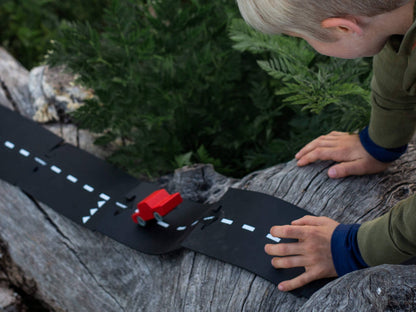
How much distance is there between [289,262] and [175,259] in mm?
542

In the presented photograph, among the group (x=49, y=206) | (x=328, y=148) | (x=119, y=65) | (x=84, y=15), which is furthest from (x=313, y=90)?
(x=84, y=15)

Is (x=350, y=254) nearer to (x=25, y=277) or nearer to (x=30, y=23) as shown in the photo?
(x=25, y=277)

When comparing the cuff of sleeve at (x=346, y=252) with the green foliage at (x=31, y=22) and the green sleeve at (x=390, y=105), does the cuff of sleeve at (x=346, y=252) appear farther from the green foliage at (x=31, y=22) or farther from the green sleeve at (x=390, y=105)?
the green foliage at (x=31, y=22)

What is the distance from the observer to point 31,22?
4.30 meters

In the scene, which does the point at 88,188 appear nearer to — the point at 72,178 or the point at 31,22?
the point at 72,178

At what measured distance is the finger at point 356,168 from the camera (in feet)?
7.06

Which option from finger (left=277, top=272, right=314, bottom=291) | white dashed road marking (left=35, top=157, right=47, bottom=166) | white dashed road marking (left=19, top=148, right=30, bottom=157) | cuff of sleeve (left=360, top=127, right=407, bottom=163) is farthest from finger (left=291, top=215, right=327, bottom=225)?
white dashed road marking (left=19, top=148, right=30, bottom=157)

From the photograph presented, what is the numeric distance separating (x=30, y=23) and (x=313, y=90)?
315 centimetres

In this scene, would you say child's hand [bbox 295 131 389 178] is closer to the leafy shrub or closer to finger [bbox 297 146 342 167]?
finger [bbox 297 146 342 167]

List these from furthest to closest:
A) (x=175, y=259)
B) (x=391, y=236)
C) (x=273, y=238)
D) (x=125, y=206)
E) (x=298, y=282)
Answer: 1. (x=125, y=206)
2. (x=175, y=259)
3. (x=273, y=238)
4. (x=298, y=282)
5. (x=391, y=236)

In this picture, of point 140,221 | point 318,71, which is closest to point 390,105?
point 318,71

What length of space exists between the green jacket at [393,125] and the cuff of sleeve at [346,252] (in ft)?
0.10

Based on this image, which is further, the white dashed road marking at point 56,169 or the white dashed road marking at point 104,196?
the white dashed road marking at point 56,169

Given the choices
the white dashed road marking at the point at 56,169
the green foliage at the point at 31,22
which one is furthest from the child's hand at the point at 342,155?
the green foliage at the point at 31,22
